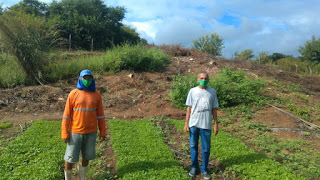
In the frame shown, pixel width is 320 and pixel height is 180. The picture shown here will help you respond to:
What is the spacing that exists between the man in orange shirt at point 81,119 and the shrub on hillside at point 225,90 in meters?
5.56

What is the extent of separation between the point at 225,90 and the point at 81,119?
6896 mm

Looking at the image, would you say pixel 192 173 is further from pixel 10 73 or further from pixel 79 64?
pixel 79 64

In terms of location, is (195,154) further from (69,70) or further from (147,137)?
(69,70)

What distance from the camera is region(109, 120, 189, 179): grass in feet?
14.1

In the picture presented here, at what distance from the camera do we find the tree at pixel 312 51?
30406 millimetres

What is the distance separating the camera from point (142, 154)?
5016 mm

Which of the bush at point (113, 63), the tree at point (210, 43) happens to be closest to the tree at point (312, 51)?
the tree at point (210, 43)

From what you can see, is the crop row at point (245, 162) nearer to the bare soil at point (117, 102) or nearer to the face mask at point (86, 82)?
the bare soil at point (117, 102)

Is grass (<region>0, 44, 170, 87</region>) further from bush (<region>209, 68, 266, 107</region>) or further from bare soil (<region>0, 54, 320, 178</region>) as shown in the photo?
bush (<region>209, 68, 266, 107</region>)

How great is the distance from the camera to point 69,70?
12148 mm

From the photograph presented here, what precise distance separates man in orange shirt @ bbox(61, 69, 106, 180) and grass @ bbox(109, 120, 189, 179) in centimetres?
96

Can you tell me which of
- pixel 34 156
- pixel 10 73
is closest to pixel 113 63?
pixel 10 73

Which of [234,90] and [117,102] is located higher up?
[234,90]

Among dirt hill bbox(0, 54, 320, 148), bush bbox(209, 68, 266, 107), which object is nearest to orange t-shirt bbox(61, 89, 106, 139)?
dirt hill bbox(0, 54, 320, 148)
